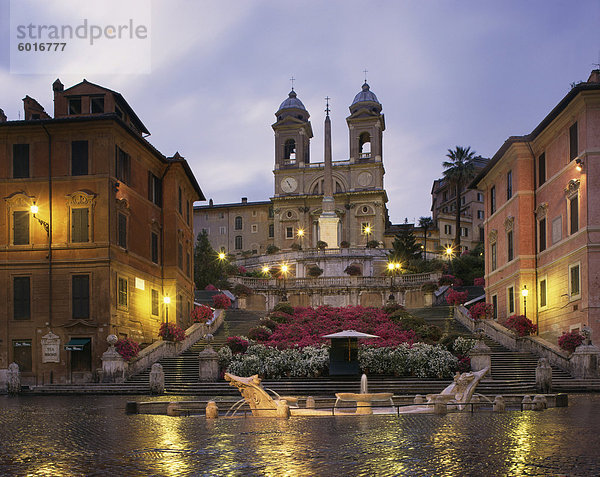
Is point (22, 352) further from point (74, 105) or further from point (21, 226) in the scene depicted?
point (74, 105)

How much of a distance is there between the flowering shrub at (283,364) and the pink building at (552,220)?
11.1 metres

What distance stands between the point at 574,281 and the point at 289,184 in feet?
246

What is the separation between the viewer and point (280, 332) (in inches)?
1436

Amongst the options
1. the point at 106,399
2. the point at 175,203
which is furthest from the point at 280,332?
the point at 106,399

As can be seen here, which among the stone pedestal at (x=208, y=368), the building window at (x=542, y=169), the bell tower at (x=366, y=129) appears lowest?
the stone pedestal at (x=208, y=368)

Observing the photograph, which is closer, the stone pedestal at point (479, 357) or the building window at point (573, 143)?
the stone pedestal at point (479, 357)

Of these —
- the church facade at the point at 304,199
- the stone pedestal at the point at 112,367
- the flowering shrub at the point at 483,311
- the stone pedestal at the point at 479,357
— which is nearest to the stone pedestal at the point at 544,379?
the stone pedestal at the point at 479,357

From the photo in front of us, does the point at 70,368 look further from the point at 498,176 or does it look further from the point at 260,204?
the point at 260,204

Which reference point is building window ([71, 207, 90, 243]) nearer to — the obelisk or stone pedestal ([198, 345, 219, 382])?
stone pedestal ([198, 345, 219, 382])

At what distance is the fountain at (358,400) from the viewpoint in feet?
55.5

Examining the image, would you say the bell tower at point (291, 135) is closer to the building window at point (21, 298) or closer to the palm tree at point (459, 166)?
the palm tree at point (459, 166)

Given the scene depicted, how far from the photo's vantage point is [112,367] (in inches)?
1141

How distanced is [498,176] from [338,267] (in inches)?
1431

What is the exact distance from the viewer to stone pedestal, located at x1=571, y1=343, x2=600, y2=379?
26.7 meters
